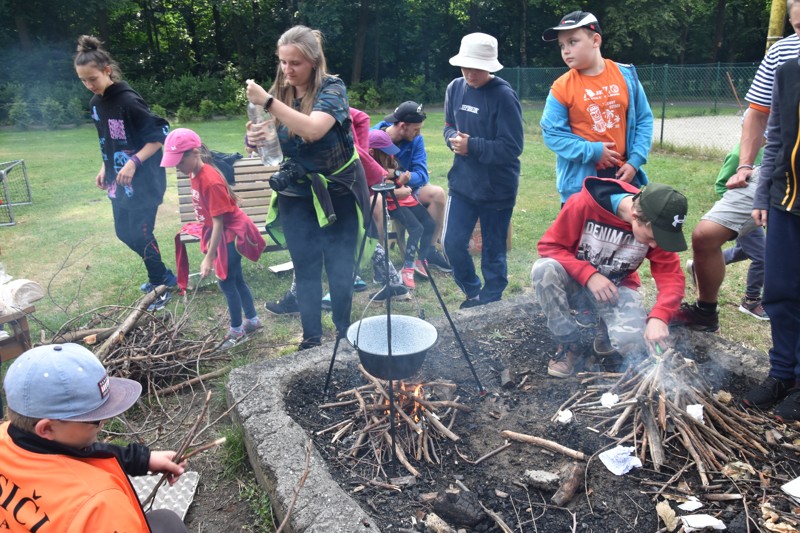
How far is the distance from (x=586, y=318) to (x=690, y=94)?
A: 51.6ft

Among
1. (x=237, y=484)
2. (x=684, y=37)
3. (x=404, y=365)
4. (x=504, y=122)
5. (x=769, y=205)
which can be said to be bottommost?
(x=237, y=484)

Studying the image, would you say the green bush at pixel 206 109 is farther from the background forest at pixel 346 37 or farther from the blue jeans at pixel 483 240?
the blue jeans at pixel 483 240

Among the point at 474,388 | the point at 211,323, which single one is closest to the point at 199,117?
the point at 211,323

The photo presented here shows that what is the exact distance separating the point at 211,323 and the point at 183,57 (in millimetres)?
25822

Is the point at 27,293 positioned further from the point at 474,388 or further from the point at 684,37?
the point at 684,37

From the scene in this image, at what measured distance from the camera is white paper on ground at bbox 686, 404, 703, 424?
9.92ft

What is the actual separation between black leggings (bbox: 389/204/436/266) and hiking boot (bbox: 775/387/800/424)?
322cm

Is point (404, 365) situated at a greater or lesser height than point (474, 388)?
greater

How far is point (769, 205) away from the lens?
3.34m

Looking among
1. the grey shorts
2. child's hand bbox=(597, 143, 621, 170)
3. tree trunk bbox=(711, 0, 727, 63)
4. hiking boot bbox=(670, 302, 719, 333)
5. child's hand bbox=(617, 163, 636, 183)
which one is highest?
tree trunk bbox=(711, 0, 727, 63)

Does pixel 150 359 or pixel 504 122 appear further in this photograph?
pixel 504 122

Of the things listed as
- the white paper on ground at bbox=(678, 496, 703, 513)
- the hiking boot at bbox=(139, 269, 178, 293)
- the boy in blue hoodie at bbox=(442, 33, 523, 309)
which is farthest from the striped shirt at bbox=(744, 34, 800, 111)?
the hiking boot at bbox=(139, 269, 178, 293)

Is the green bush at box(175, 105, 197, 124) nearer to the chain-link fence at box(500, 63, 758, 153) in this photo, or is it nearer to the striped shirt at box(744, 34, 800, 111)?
the chain-link fence at box(500, 63, 758, 153)

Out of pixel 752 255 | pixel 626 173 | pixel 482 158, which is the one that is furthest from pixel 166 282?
pixel 752 255
